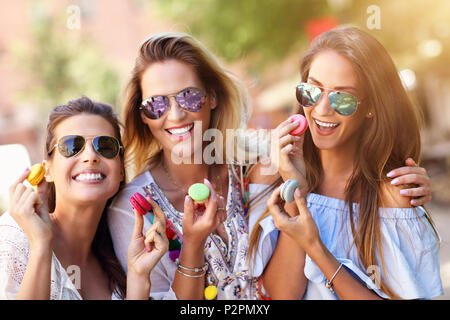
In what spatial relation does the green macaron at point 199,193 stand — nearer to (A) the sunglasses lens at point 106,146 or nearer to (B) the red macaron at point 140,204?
(B) the red macaron at point 140,204

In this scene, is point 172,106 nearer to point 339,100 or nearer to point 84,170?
point 84,170

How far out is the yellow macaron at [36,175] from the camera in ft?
6.60

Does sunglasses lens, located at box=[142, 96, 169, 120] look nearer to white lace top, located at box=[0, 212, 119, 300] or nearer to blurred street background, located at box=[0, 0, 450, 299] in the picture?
blurred street background, located at box=[0, 0, 450, 299]

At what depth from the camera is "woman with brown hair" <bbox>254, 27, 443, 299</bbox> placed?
2.07m

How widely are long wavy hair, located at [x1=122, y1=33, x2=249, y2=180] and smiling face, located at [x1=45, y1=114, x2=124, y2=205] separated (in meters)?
0.29

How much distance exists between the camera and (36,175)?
2.02 m

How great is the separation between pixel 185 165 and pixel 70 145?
2.11 feet

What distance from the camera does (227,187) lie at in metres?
2.52

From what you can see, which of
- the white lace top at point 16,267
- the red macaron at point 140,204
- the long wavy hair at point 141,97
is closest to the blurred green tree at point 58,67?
the long wavy hair at point 141,97

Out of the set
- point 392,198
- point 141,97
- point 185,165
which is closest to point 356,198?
point 392,198

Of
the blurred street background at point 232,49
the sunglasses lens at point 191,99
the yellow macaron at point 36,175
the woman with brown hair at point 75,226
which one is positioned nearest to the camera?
the woman with brown hair at point 75,226

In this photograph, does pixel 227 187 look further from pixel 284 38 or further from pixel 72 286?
pixel 284 38
